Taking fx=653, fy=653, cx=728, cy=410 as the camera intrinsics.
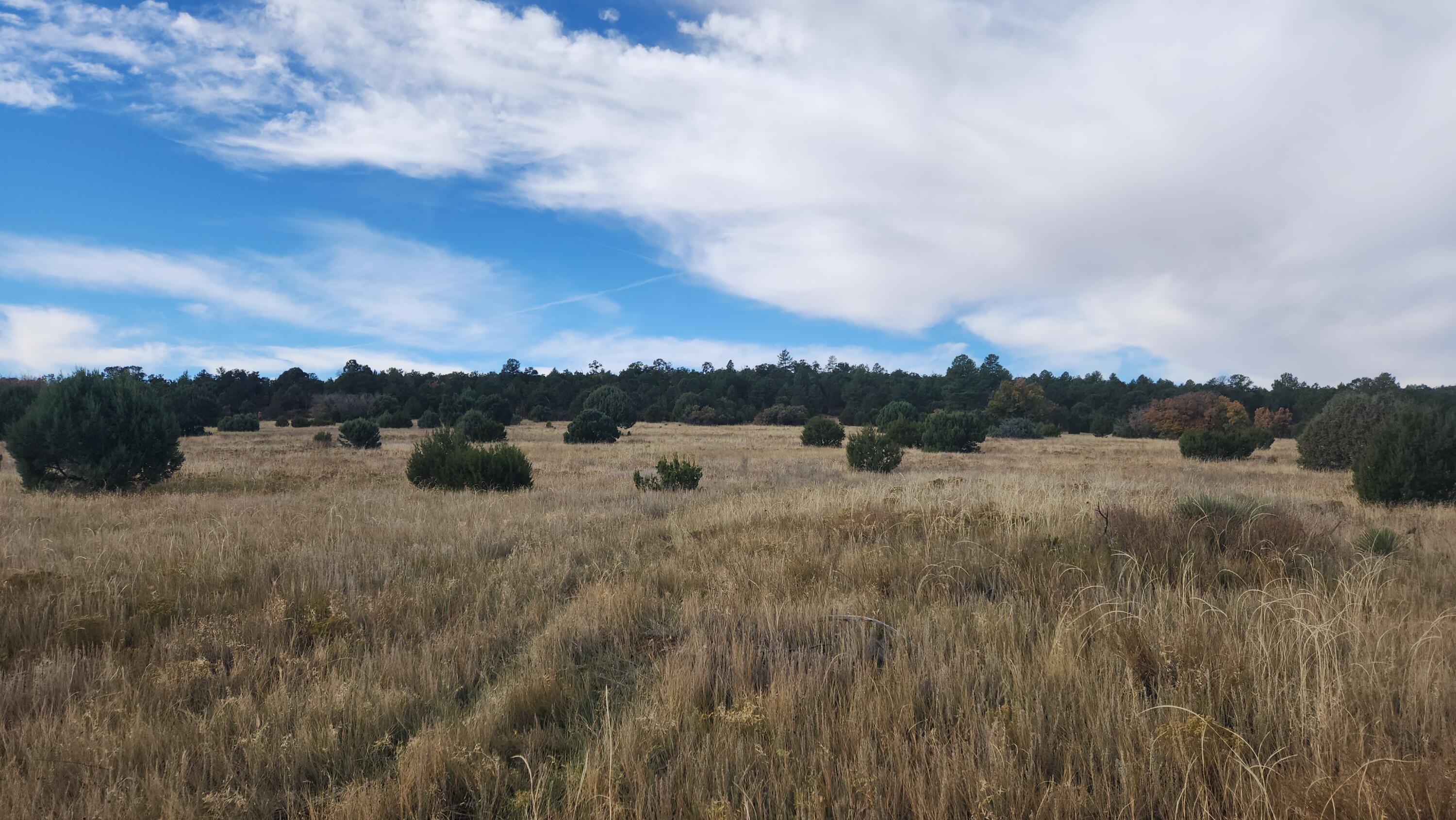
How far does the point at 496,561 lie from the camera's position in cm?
695

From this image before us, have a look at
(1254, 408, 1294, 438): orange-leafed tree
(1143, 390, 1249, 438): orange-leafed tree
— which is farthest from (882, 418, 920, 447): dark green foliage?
(1254, 408, 1294, 438): orange-leafed tree

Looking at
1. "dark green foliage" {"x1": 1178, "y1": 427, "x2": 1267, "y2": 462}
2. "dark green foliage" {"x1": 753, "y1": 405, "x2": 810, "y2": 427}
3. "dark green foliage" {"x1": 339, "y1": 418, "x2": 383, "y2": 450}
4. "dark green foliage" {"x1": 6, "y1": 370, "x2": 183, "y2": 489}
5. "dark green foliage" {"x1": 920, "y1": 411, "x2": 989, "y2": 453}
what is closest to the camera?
"dark green foliage" {"x1": 6, "y1": 370, "x2": 183, "y2": 489}

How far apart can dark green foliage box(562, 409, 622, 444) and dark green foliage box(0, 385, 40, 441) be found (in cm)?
2426

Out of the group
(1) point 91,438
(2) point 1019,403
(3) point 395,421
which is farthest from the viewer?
(2) point 1019,403

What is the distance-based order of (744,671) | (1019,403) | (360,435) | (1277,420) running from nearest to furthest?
1. (744,671)
2. (360,435)
3. (1277,420)
4. (1019,403)

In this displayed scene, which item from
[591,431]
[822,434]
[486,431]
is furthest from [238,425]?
[822,434]

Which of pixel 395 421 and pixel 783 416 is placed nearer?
pixel 395 421

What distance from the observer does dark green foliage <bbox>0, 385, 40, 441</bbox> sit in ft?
104

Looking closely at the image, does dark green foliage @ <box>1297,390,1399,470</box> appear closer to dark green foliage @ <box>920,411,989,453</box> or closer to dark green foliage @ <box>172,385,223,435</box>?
dark green foliage @ <box>920,411,989,453</box>

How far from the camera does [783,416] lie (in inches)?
2805

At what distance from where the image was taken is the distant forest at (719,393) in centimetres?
6450

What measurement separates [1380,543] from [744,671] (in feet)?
25.1

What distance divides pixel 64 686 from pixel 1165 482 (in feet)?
56.6

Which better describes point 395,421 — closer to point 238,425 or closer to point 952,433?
point 238,425
